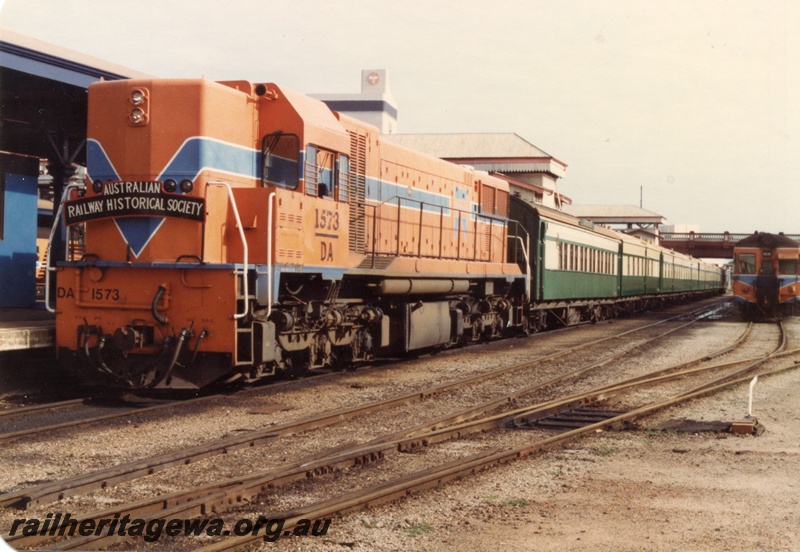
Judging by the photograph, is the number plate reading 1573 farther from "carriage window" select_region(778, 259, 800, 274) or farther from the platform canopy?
"carriage window" select_region(778, 259, 800, 274)

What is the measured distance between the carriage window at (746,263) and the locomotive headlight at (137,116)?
87.8 ft

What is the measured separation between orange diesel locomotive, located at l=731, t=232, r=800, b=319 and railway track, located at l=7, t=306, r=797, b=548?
73.7 ft

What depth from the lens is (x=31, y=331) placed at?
Answer: 34.1 feet

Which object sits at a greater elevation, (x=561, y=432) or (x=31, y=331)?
(x=31, y=331)

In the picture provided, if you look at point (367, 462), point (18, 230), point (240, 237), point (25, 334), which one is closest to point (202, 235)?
point (240, 237)

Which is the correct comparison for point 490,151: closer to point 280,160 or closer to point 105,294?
point 280,160

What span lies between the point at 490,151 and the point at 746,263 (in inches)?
1298

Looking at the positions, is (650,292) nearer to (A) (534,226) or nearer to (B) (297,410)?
(A) (534,226)

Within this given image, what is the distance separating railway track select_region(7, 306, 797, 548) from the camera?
547cm

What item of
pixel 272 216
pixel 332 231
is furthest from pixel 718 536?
pixel 332 231

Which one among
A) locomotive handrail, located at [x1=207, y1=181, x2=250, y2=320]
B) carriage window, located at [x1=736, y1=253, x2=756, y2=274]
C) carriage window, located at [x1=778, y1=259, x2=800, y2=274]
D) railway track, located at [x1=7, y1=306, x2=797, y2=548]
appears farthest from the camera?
carriage window, located at [x1=736, y1=253, x2=756, y2=274]

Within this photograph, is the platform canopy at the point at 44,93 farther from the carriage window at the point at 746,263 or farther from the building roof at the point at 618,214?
the building roof at the point at 618,214

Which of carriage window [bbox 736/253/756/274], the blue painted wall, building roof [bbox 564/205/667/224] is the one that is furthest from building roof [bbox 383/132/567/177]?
the blue painted wall

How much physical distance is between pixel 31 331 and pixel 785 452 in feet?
28.3
